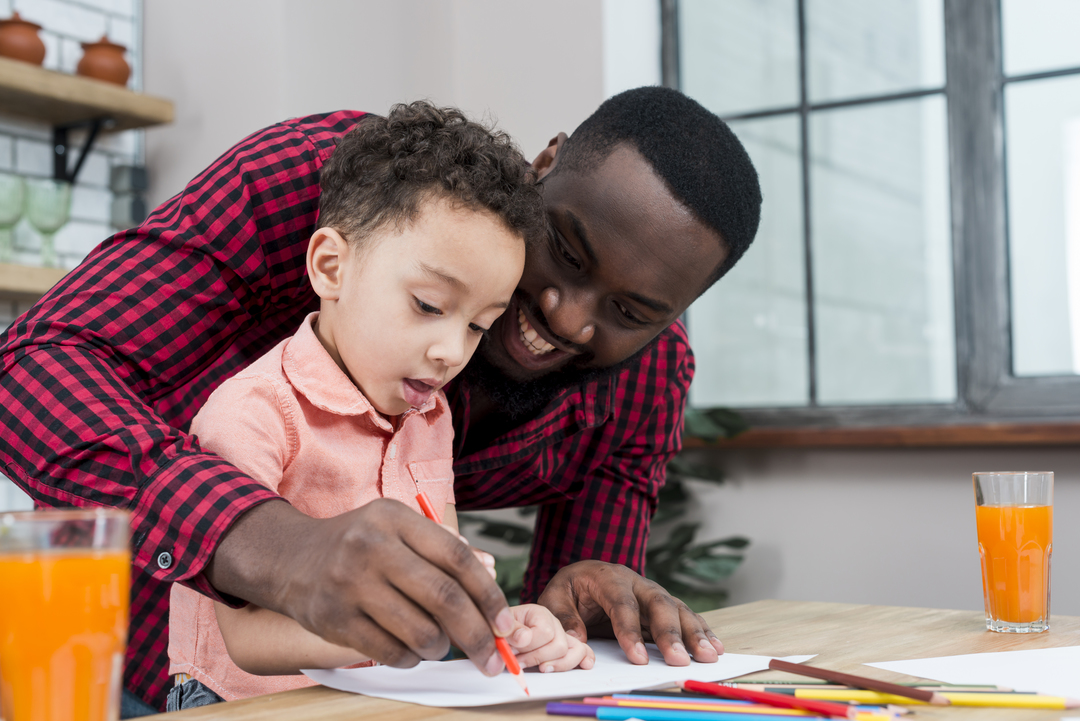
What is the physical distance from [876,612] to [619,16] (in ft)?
7.21

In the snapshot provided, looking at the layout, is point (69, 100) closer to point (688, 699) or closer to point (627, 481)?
point (627, 481)

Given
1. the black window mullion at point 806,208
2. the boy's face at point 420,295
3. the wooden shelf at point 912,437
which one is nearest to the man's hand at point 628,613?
the boy's face at point 420,295

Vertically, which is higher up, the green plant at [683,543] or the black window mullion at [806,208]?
the black window mullion at [806,208]

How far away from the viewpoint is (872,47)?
2760mm

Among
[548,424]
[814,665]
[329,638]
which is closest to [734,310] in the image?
[548,424]

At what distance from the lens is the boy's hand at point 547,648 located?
0.79 metres

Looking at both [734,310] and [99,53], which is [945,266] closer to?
[734,310]

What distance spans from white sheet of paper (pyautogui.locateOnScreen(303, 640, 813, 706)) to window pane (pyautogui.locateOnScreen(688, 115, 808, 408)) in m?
2.09

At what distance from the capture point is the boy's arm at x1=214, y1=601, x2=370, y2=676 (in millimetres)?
761

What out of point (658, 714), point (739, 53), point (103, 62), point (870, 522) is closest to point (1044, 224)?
point (870, 522)

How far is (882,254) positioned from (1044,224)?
405mm

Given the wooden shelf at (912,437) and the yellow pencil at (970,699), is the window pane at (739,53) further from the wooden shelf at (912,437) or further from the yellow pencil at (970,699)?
the yellow pencil at (970,699)

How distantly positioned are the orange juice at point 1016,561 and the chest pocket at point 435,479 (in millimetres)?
582

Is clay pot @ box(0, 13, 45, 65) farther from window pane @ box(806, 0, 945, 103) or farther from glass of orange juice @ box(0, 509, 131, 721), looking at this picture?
glass of orange juice @ box(0, 509, 131, 721)
